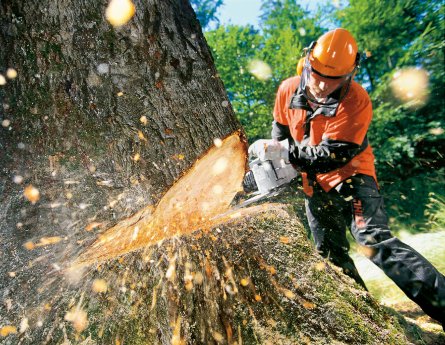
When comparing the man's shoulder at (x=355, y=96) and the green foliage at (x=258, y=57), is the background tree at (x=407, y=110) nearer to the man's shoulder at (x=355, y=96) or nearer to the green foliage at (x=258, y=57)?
the green foliage at (x=258, y=57)

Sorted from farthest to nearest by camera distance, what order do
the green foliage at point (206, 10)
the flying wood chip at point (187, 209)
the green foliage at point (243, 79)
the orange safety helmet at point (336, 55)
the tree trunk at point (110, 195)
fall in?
the green foliage at point (206, 10)
the green foliage at point (243, 79)
the orange safety helmet at point (336, 55)
the flying wood chip at point (187, 209)
the tree trunk at point (110, 195)

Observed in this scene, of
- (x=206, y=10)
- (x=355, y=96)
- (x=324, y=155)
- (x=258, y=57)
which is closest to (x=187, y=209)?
(x=324, y=155)

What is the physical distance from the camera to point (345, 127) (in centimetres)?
213

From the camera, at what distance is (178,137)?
151cm

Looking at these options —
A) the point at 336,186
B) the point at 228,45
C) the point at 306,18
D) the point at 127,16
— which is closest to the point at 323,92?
the point at 336,186

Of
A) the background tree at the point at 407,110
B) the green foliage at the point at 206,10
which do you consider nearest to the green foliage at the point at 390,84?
the background tree at the point at 407,110

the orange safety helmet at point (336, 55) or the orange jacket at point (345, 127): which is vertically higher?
the orange safety helmet at point (336, 55)

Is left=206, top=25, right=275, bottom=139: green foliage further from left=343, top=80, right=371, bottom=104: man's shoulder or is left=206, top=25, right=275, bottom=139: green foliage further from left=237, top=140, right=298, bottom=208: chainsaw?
left=343, top=80, right=371, bottom=104: man's shoulder

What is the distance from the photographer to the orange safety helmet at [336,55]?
211 centimetres

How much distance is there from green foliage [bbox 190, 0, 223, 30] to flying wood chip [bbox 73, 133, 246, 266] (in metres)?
12.3

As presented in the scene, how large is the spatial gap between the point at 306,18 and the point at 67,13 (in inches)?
458

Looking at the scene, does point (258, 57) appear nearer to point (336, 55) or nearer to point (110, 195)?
point (336, 55)

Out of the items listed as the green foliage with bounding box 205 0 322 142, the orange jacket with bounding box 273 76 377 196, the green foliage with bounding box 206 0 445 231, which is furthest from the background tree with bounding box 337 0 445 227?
the orange jacket with bounding box 273 76 377 196

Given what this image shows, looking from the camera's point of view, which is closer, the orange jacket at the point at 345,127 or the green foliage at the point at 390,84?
the orange jacket at the point at 345,127
